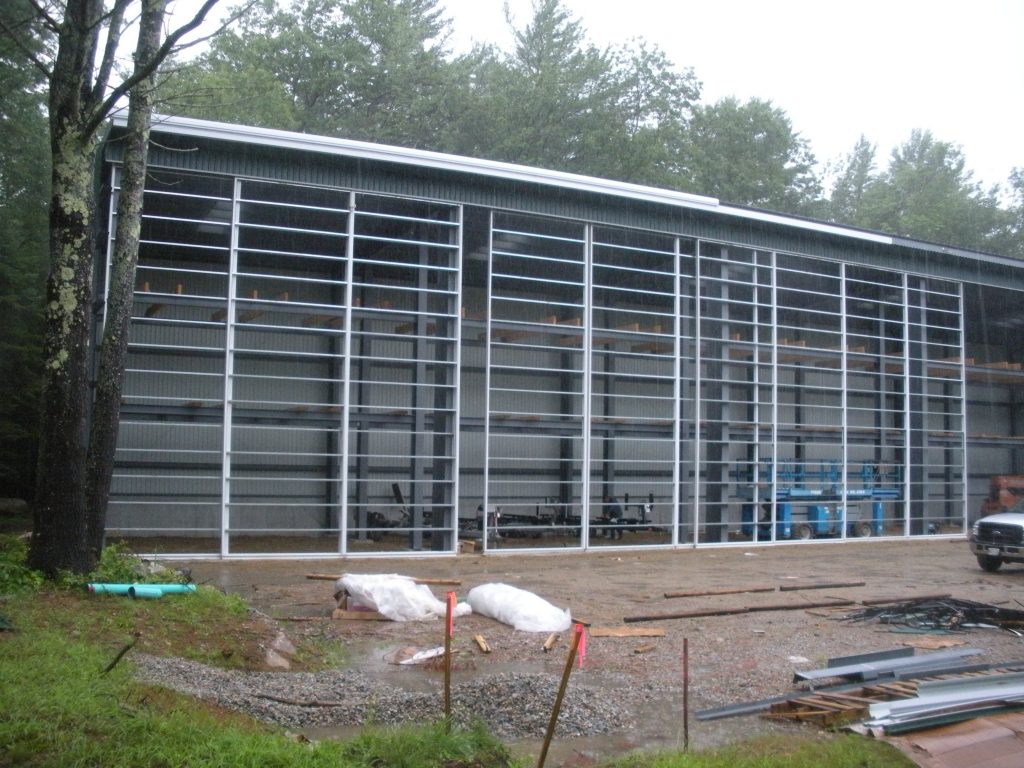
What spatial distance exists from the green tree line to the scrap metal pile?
2286 centimetres

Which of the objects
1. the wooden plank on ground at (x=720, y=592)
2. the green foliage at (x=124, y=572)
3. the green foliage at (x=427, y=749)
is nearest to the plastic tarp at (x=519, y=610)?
the wooden plank on ground at (x=720, y=592)

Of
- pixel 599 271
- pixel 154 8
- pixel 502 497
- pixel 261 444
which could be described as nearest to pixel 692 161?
pixel 599 271

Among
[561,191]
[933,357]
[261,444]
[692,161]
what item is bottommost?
[261,444]

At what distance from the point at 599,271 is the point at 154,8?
16.6m

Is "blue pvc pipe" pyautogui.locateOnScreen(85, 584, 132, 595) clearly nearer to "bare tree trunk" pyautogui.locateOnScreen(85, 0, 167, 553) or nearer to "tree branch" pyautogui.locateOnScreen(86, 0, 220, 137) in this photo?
"bare tree trunk" pyautogui.locateOnScreen(85, 0, 167, 553)

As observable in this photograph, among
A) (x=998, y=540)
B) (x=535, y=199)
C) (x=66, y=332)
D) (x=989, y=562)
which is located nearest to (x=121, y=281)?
(x=66, y=332)

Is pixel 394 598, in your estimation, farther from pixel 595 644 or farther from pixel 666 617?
pixel 666 617

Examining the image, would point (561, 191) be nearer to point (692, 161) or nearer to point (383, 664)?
point (383, 664)

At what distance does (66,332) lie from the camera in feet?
34.2

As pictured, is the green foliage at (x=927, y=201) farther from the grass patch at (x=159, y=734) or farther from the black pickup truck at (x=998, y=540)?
the grass patch at (x=159, y=734)

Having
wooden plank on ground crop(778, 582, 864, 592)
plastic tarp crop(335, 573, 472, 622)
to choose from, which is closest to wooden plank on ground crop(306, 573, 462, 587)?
plastic tarp crop(335, 573, 472, 622)

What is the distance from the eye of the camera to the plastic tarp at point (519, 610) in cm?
1120

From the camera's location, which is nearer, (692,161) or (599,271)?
(599,271)

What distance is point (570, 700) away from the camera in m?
7.90
